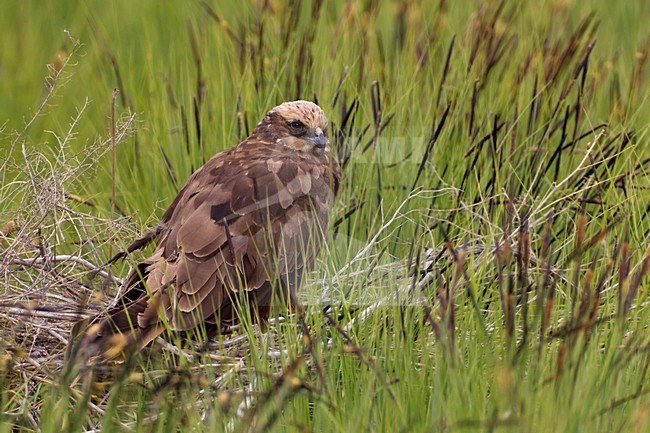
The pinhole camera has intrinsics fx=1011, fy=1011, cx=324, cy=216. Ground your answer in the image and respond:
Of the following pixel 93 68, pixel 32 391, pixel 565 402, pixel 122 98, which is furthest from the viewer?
pixel 93 68

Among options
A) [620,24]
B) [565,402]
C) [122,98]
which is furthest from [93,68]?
[565,402]

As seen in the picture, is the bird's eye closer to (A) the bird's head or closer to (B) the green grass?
(A) the bird's head

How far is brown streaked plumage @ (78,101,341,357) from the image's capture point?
311 centimetres

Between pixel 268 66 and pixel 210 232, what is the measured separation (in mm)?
1572

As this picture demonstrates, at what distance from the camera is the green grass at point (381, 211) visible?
8.13 ft

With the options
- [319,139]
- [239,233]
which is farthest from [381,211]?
[239,233]

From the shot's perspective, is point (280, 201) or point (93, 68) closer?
point (280, 201)

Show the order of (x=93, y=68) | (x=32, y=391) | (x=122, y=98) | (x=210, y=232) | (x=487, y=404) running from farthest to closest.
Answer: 1. (x=93, y=68)
2. (x=122, y=98)
3. (x=210, y=232)
4. (x=32, y=391)
5. (x=487, y=404)

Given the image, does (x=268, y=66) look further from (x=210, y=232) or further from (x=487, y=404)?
(x=487, y=404)

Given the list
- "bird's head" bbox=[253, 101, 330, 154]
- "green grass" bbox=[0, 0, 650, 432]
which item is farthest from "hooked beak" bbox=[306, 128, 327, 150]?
"green grass" bbox=[0, 0, 650, 432]

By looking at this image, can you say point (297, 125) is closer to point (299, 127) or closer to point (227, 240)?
point (299, 127)

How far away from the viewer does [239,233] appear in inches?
132

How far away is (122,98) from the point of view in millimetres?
Answer: 4922

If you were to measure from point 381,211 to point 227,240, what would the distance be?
92cm
